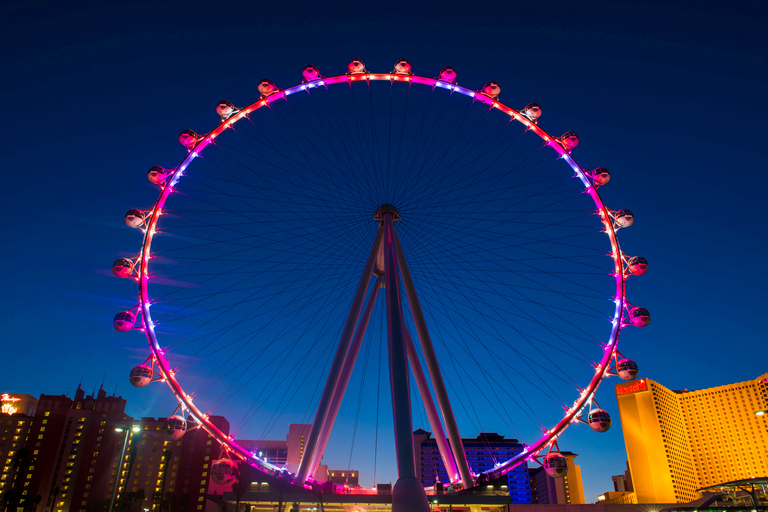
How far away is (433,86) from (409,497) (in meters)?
18.5

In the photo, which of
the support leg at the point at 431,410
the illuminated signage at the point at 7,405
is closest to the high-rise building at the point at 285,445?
the illuminated signage at the point at 7,405

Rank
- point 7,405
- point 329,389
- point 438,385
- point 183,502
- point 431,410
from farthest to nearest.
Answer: point 7,405 < point 183,502 < point 431,410 < point 438,385 < point 329,389

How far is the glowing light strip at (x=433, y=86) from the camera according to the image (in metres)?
22.3

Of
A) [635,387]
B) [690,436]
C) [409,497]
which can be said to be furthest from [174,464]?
[690,436]

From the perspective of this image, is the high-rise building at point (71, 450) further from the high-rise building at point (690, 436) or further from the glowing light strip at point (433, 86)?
the high-rise building at point (690, 436)

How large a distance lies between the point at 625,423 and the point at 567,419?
134553 millimetres

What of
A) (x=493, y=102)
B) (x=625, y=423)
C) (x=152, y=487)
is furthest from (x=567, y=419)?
(x=625, y=423)

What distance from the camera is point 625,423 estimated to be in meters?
141

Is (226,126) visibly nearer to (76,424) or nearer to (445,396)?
(445,396)

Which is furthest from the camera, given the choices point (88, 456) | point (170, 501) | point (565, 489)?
point (565, 489)

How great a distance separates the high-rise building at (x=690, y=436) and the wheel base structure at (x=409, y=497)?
133094mm

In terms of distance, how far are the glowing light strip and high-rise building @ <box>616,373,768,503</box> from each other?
125 meters

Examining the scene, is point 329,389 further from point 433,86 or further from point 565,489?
point 565,489

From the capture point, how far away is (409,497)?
1681cm
